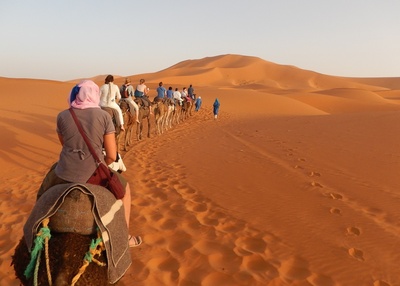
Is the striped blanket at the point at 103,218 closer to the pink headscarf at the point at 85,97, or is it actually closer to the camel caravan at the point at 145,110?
the pink headscarf at the point at 85,97

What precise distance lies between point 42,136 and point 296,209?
12759mm

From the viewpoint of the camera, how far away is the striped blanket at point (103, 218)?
2.51m

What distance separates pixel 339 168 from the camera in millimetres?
9125

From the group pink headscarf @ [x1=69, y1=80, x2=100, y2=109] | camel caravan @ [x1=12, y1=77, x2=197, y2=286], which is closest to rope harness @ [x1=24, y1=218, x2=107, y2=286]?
camel caravan @ [x1=12, y1=77, x2=197, y2=286]

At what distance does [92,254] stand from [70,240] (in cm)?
19

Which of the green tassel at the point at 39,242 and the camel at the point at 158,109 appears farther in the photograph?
the camel at the point at 158,109

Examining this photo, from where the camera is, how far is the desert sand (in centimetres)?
435

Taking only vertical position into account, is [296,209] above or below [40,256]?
below

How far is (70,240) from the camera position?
2.50 meters

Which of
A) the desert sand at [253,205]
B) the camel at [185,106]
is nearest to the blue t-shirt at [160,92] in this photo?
the desert sand at [253,205]

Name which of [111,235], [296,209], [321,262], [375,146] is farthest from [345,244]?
[375,146]

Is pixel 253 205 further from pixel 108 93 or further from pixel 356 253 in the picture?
pixel 108 93

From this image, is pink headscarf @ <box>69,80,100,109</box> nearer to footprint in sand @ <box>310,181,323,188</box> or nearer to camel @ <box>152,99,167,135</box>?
footprint in sand @ <box>310,181,323,188</box>

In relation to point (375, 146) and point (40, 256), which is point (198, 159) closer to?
point (375, 146)
